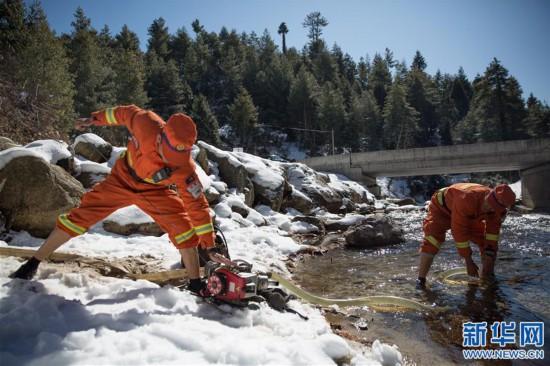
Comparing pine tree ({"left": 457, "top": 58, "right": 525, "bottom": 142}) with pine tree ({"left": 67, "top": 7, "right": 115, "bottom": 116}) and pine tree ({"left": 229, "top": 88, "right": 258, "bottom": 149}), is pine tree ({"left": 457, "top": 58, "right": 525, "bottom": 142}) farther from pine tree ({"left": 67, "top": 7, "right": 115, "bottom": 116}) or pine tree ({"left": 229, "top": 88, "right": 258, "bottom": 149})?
pine tree ({"left": 67, "top": 7, "right": 115, "bottom": 116})

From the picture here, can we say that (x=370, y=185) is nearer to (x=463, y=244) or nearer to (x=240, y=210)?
(x=240, y=210)

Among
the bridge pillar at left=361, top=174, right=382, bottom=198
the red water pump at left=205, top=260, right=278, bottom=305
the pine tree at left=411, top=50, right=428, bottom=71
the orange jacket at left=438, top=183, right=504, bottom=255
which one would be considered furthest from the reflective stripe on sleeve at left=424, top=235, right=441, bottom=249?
the pine tree at left=411, top=50, right=428, bottom=71

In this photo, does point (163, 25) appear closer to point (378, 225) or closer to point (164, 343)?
point (378, 225)

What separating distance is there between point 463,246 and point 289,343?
3680 millimetres

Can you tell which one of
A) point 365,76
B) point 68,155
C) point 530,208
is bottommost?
point 530,208

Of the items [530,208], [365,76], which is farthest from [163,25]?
[530,208]

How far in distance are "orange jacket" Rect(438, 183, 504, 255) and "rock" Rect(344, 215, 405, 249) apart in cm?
421

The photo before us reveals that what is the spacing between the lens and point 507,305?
4.38 m

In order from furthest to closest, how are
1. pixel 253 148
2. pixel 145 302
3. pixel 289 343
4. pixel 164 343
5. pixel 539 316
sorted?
pixel 253 148 → pixel 539 316 → pixel 145 302 → pixel 289 343 → pixel 164 343

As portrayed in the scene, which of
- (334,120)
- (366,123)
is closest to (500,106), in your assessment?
(366,123)

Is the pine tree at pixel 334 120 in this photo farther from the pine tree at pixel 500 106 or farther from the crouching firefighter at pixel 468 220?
the crouching firefighter at pixel 468 220

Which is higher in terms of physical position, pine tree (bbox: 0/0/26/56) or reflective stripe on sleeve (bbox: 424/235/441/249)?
pine tree (bbox: 0/0/26/56)

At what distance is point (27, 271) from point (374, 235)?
27.1ft

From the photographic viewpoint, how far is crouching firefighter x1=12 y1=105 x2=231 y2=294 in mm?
3201
